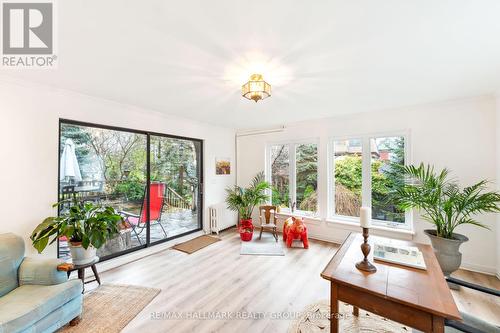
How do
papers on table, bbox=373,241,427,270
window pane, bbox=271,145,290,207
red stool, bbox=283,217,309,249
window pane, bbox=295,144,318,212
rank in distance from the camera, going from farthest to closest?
window pane, bbox=271,145,290,207 < window pane, bbox=295,144,318,212 < red stool, bbox=283,217,309,249 < papers on table, bbox=373,241,427,270

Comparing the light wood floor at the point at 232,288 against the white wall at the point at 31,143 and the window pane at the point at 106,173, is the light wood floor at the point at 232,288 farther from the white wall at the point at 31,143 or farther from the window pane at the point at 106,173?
the white wall at the point at 31,143

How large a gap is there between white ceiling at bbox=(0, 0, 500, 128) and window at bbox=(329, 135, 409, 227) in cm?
100

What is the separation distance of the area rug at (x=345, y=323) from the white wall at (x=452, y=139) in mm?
1905

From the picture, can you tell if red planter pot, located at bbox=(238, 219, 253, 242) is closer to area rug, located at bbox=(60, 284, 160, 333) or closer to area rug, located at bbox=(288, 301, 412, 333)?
area rug, located at bbox=(60, 284, 160, 333)

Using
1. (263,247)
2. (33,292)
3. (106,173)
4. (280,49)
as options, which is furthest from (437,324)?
(106,173)

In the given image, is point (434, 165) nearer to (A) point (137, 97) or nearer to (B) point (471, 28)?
(B) point (471, 28)

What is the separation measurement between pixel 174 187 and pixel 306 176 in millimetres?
2707

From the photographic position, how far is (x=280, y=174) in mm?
4645

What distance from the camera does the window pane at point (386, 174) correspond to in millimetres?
3367

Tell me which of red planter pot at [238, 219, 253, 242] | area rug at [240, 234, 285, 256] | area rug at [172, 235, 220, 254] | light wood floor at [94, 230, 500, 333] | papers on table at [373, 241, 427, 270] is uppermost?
papers on table at [373, 241, 427, 270]

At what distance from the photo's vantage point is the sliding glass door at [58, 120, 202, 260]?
2.66 m

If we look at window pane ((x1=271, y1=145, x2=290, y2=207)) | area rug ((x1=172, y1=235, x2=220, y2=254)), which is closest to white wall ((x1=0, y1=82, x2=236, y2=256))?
area rug ((x1=172, y1=235, x2=220, y2=254))

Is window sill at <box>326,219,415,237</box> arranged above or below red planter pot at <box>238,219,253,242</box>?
above

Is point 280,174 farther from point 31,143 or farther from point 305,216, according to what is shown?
point 31,143
